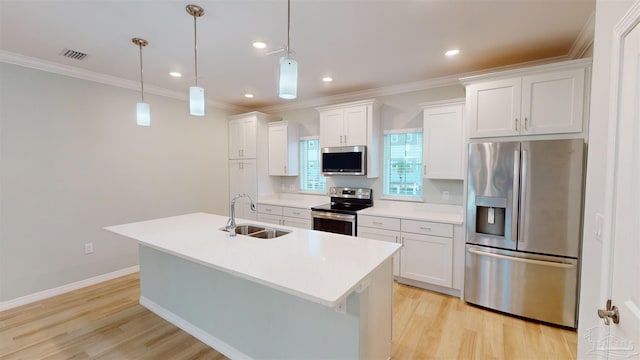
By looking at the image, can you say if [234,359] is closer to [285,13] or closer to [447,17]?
[285,13]

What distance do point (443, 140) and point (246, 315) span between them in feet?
9.17

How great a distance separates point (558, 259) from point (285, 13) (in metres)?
3.08

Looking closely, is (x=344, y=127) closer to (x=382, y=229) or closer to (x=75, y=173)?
(x=382, y=229)

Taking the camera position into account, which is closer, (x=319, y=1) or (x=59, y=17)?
(x=319, y=1)

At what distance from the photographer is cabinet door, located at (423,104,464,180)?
3.18 m

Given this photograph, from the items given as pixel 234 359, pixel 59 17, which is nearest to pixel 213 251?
pixel 234 359

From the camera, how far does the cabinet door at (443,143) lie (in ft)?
10.4

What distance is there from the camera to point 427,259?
124 inches

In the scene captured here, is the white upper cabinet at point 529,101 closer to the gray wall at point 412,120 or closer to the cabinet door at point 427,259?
the gray wall at point 412,120

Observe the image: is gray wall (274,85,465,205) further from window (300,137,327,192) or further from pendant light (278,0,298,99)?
pendant light (278,0,298,99)

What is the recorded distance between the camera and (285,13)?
6.69 ft

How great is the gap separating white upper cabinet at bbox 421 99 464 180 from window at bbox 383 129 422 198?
33 cm

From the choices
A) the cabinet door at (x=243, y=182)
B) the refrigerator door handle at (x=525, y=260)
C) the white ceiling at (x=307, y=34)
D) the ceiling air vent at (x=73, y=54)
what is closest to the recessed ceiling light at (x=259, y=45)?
the white ceiling at (x=307, y=34)

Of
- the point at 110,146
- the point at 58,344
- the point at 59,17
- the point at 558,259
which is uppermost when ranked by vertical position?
the point at 59,17
